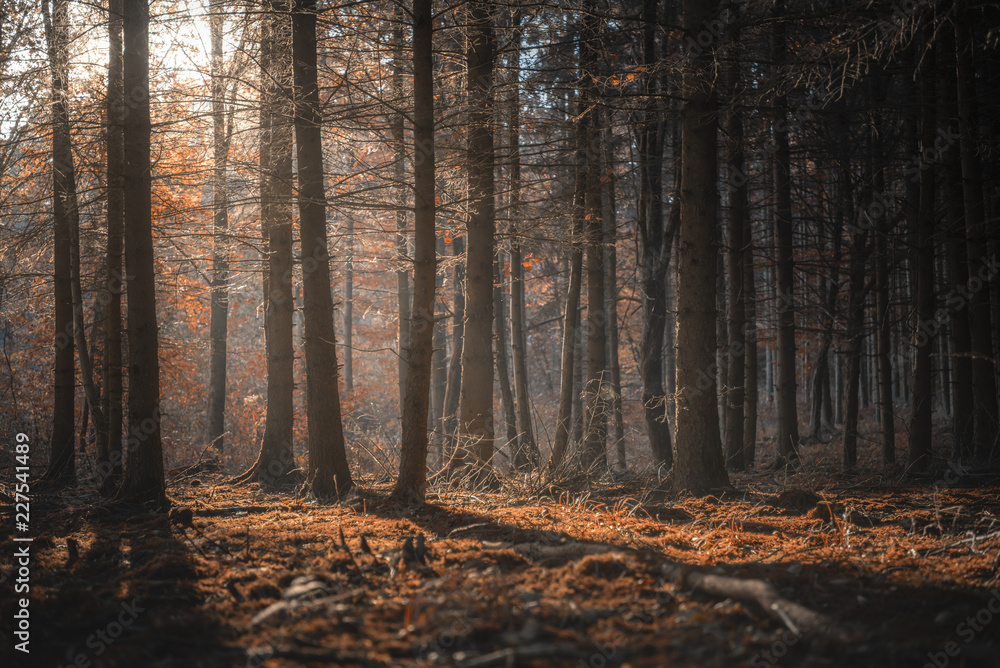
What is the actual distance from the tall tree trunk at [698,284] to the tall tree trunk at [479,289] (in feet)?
9.24

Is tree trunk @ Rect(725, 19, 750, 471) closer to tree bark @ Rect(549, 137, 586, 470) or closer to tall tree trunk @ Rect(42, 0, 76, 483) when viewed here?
tree bark @ Rect(549, 137, 586, 470)

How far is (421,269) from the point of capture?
6.72m

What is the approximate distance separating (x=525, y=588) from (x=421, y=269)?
12.6 feet

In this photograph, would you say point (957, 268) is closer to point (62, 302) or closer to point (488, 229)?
point (488, 229)

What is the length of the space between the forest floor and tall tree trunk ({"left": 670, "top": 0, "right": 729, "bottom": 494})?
1.08 m

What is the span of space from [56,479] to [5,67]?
5.98 meters

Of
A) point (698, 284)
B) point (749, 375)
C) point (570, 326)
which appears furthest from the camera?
point (749, 375)

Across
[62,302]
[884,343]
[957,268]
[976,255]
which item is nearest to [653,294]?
[884,343]

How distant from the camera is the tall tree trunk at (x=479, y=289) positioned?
9.05 metres

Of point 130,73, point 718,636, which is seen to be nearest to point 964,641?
point 718,636

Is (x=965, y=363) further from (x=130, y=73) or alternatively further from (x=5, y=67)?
(x=5, y=67)

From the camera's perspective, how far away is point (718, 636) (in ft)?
9.76

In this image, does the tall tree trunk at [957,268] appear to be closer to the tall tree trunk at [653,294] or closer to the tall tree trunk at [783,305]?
the tall tree trunk at [783,305]

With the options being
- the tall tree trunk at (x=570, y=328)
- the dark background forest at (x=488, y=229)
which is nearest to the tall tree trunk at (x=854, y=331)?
the dark background forest at (x=488, y=229)
